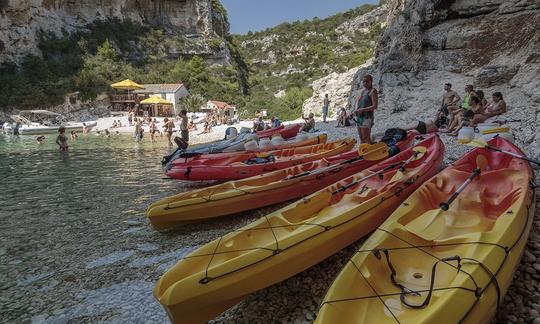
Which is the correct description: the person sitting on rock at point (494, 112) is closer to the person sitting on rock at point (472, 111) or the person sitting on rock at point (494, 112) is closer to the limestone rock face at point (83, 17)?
the person sitting on rock at point (472, 111)

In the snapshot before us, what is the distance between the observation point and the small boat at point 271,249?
2762 mm

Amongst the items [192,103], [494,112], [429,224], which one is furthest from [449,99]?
[192,103]

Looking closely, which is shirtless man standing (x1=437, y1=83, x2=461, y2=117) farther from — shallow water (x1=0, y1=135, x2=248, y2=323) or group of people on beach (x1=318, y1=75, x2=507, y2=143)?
shallow water (x1=0, y1=135, x2=248, y2=323)

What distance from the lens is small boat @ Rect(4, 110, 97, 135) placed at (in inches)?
1139

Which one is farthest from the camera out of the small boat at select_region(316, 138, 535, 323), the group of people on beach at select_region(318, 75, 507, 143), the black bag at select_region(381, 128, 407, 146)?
the black bag at select_region(381, 128, 407, 146)

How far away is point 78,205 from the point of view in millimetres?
7410

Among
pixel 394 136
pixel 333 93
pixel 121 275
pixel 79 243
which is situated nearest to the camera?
pixel 121 275

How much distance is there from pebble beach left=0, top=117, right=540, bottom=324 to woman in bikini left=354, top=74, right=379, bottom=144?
326 cm

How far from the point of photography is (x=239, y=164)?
787 centimetres

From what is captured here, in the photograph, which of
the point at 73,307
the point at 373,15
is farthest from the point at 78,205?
the point at 373,15

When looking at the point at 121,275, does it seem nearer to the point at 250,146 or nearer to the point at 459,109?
the point at 250,146

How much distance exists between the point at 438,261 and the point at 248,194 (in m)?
3.19

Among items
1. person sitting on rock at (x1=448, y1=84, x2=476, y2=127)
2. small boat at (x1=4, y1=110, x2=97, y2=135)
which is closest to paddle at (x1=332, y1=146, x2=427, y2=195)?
person sitting on rock at (x1=448, y1=84, x2=476, y2=127)

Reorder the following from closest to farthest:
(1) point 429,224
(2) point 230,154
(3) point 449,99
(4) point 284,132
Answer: (1) point 429,224, (2) point 230,154, (3) point 449,99, (4) point 284,132
